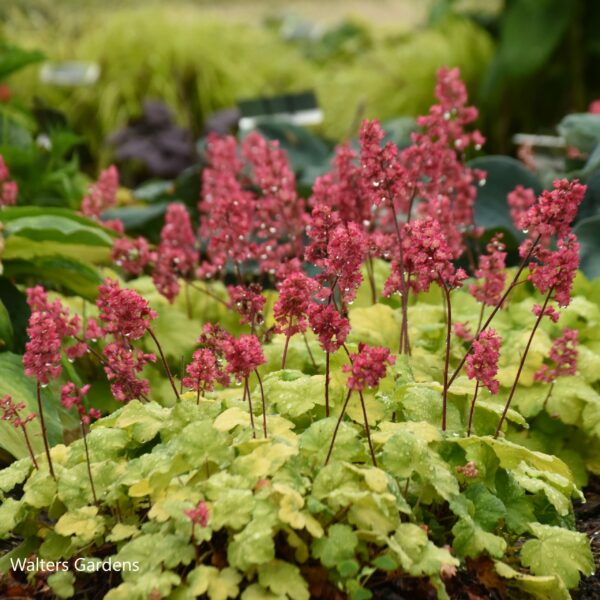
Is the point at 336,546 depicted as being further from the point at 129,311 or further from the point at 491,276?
the point at 491,276

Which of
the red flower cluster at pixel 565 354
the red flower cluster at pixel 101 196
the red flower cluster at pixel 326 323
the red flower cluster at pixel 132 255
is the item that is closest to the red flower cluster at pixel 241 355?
the red flower cluster at pixel 326 323

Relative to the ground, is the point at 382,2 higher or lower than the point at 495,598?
lower

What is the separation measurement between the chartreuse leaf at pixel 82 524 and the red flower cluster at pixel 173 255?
3.08ft

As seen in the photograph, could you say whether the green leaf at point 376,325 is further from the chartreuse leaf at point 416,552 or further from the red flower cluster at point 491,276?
the chartreuse leaf at point 416,552

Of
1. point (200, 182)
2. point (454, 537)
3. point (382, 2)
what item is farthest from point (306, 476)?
point (382, 2)

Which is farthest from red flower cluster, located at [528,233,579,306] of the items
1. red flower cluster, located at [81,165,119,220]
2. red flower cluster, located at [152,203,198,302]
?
red flower cluster, located at [81,165,119,220]

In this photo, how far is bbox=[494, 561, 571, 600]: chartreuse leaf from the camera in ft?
5.40

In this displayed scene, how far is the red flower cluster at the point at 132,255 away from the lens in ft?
8.54

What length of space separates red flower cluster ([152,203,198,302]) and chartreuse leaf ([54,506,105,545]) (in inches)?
36.9

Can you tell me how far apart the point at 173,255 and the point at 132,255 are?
0.53ft

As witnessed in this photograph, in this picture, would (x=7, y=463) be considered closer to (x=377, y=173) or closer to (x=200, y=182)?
(x=377, y=173)

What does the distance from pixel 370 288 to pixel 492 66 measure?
436 centimetres

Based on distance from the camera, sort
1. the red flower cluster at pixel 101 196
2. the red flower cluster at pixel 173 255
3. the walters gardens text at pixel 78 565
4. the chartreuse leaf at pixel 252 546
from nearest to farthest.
→ the chartreuse leaf at pixel 252 546, the walters gardens text at pixel 78 565, the red flower cluster at pixel 173 255, the red flower cluster at pixel 101 196

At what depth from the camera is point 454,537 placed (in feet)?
5.90
